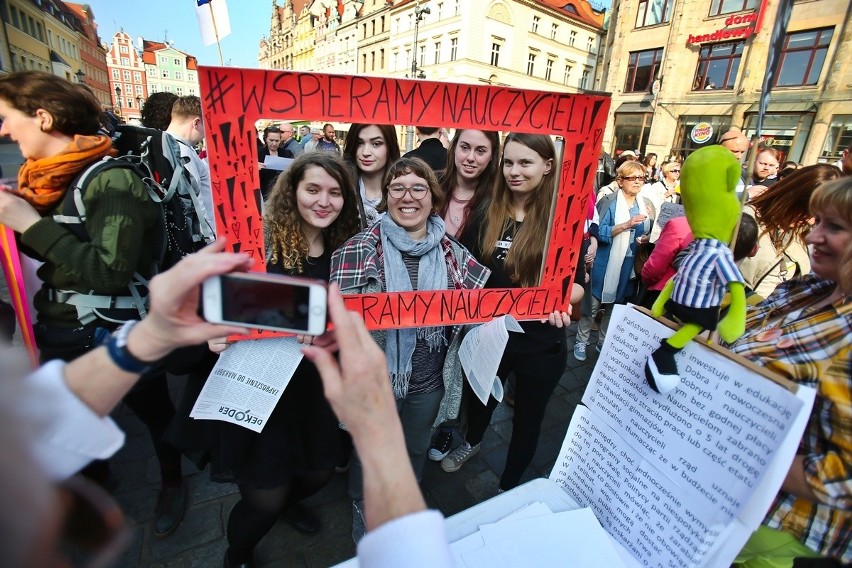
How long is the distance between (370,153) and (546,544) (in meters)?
2.26

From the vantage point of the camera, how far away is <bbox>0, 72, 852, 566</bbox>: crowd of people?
2.44ft

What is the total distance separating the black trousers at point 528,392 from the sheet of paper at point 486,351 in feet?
1.34

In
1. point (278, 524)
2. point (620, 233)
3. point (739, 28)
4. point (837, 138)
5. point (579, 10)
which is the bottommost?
point (278, 524)

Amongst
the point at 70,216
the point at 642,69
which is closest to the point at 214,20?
the point at 70,216

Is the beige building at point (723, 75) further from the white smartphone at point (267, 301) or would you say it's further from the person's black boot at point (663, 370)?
the white smartphone at point (267, 301)

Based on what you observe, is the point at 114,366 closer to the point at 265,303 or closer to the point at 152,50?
the point at 265,303

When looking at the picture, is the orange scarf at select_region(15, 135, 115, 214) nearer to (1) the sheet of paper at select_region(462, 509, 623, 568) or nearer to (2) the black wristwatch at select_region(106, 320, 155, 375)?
(2) the black wristwatch at select_region(106, 320, 155, 375)

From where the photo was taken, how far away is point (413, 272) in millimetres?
1838

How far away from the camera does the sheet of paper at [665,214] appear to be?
3259mm

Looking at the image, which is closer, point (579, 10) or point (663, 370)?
point (663, 370)

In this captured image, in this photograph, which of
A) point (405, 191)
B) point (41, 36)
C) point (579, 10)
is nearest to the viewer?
point (405, 191)

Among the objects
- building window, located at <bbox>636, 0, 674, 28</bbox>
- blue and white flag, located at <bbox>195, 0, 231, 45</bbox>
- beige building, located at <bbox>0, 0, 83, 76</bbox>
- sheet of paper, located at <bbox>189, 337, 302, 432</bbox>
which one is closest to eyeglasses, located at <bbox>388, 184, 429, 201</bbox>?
sheet of paper, located at <bbox>189, 337, 302, 432</bbox>

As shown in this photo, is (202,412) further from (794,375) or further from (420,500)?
(794,375)

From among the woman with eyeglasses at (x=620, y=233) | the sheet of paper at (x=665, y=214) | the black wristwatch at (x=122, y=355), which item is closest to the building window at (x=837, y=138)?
the sheet of paper at (x=665, y=214)
